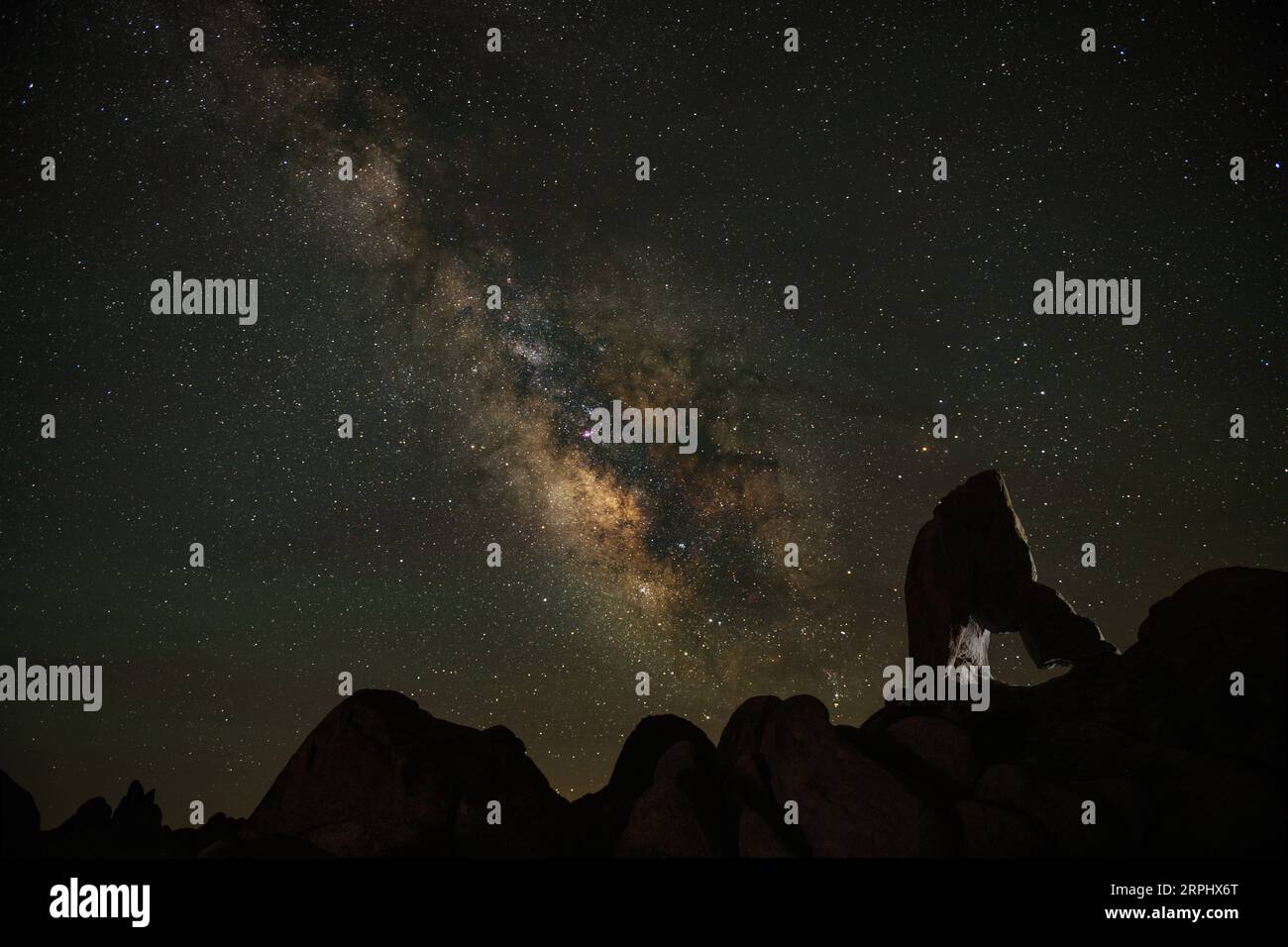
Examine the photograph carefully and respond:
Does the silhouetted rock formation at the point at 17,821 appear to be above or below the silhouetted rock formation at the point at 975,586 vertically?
below

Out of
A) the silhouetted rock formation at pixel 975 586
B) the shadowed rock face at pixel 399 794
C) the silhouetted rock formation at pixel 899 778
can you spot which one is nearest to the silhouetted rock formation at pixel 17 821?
the silhouetted rock formation at pixel 899 778

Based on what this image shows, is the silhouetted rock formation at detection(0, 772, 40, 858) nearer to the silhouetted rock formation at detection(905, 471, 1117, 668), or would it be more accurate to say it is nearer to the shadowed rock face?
the shadowed rock face

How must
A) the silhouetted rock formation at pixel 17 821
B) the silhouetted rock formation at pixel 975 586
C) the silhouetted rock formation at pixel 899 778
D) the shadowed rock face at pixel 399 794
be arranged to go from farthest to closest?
the silhouetted rock formation at pixel 975 586 → the silhouetted rock formation at pixel 17 821 → the shadowed rock face at pixel 399 794 → the silhouetted rock formation at pixel 899 778

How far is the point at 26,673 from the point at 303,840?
7859mm

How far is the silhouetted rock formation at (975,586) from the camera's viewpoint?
2012 cm

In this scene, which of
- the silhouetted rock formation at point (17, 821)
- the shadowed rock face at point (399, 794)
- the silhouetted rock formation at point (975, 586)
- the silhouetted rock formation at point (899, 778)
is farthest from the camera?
the silhouetted rock formation at point (975, 586)

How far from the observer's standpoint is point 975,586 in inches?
814

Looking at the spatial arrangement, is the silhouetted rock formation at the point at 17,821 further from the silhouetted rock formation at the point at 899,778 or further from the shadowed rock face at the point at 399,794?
the shadowed rock face at the point at 399,794

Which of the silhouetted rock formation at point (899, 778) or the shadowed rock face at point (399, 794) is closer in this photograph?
the silhouetted rock formation at point (899, 778)

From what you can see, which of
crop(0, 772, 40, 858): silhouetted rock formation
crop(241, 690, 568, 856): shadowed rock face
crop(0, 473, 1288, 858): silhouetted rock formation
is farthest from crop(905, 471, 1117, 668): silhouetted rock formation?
crop(0, 772, 40, 858): silhouetted rock formation

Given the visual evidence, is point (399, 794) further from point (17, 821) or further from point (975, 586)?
point (975, 586)
